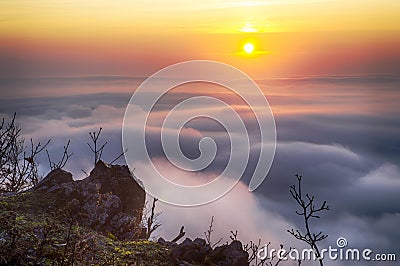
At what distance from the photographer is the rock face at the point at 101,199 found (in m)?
20.9

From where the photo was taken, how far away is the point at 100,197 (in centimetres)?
2162

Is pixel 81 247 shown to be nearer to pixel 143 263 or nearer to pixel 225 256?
pixel 143 263

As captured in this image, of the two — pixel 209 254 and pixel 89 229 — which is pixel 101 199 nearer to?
pixel 89 229

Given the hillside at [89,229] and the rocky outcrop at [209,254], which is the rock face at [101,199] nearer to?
the hillside at [89,229]

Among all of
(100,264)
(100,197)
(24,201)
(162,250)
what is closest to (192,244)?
(162,250)

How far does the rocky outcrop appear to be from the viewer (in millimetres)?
18438

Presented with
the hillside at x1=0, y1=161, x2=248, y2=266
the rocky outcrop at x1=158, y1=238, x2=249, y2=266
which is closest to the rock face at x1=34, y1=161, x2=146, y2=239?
the hillside at x1=0, y1=161, x2=248, y2=266

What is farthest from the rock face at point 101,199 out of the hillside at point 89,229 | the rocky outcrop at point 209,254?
the rocky outcrop at point 209,254

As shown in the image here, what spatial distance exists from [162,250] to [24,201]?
18.2ft

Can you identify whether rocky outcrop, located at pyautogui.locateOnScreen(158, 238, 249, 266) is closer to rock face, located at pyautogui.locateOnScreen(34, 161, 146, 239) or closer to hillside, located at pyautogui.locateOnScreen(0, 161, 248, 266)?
hillside, located at pyautogui.locateOnScreen(0, 161, 248, 266)

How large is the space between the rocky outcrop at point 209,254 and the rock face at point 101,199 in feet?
11.0

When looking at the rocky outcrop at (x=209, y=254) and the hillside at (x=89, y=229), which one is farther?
the rocky outcrop at (x=209, y=254)

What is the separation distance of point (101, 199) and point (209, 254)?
205 inches

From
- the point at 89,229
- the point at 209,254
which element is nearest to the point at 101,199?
the point at 89,229
